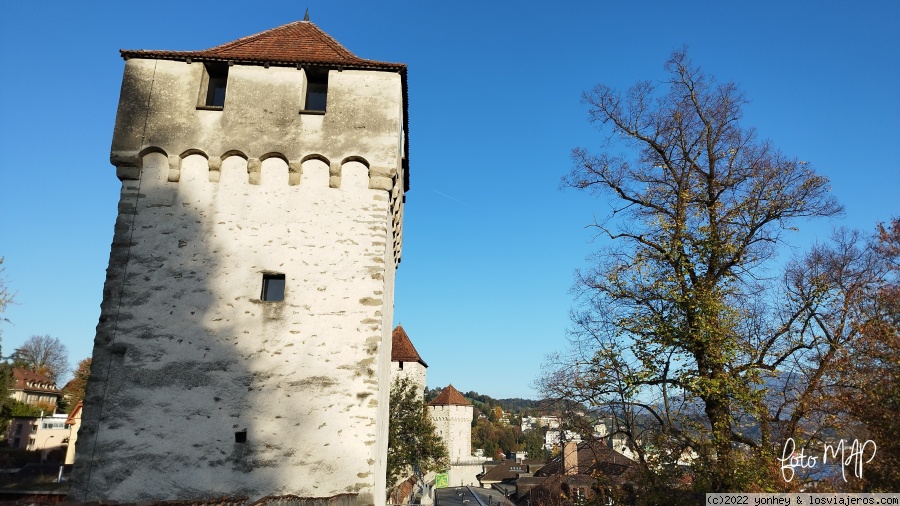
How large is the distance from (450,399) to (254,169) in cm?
5602

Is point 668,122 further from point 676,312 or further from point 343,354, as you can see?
point 343,354

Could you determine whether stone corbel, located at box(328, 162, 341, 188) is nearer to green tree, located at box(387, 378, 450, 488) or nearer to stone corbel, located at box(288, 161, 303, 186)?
stone corbel, located at box(288, 161, 303, 186)

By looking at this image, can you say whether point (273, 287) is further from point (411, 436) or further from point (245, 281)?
point (411, 436)

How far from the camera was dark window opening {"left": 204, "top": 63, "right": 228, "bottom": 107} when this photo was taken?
11078mm

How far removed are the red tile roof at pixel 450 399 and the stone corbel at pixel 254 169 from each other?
55.8 meters

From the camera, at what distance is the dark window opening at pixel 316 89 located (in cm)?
1121

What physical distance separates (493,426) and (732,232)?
390ft

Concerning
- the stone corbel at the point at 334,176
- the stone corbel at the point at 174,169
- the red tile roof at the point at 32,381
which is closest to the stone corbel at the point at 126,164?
the stone corbel at the point at 174,169

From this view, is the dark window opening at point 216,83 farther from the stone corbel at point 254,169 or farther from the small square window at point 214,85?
the stone corbel at point 254,169

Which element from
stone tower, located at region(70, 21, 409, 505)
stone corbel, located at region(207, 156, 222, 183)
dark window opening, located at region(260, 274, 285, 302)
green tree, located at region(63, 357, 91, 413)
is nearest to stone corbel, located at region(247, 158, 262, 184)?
stone tower, located at region(70, 21, 409, 505)

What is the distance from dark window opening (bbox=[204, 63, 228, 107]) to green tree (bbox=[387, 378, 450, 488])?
23.6 m

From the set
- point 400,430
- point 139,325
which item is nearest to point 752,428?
point 139,325

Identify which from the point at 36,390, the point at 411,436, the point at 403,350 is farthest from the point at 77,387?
the point at 411,436

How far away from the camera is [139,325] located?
9664 millimetres
